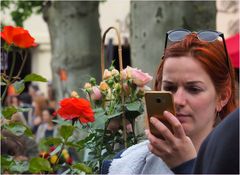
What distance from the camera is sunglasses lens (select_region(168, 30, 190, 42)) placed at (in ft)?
8.37

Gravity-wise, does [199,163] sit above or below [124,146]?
above

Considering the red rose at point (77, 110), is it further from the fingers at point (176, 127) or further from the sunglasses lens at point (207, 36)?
the fingers at point (176, 127)

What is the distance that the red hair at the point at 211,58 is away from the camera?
2428 millimetres

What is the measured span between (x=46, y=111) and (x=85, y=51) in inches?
124

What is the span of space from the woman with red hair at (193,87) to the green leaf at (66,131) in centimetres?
95

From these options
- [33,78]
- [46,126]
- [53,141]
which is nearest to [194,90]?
[53,141]

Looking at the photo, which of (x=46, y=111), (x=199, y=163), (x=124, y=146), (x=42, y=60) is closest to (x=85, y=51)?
(x=46, y=111)

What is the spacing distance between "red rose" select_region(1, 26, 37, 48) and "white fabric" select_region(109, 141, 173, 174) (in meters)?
1.29

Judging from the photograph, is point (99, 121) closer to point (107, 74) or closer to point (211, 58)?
point (107, 74)

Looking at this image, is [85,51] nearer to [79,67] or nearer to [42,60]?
[79,67]

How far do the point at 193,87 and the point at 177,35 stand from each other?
255 millimetres

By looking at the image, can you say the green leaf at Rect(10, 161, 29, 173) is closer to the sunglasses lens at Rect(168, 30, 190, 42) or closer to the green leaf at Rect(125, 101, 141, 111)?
the green leaf at Rect(125, 101, 141, 111)

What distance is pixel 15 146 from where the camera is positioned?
4750mm

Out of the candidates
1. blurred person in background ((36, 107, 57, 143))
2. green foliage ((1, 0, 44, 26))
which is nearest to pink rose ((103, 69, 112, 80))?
blurred person in background ((36, 107, 57, 143))
